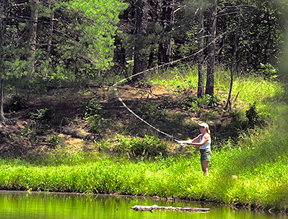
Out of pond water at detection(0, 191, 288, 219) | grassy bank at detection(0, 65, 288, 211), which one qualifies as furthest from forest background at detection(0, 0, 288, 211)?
pond water at detection(0, 191, 288, 219)

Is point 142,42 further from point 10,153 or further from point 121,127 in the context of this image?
point 10,153

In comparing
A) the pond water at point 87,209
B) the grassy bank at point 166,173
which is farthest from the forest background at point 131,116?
the pond water at point 87,209

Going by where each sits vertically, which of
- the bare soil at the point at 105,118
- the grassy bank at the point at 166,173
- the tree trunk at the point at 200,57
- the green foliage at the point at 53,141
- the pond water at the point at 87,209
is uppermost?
the tree trunk at the point at 200,57

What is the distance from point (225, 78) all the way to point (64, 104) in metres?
8.04

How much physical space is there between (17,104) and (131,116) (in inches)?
195

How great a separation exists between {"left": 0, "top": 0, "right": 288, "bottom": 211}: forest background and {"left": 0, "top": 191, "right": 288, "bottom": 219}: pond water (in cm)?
60

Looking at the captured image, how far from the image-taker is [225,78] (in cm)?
2088

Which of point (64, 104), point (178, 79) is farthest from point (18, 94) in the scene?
point (178, 79)

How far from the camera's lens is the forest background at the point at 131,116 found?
34.3 feet

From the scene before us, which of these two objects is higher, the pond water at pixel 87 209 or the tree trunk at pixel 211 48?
the tree trunk at pixel 211 48

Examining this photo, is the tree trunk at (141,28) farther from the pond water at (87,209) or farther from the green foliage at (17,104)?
the pond water at (87,209)

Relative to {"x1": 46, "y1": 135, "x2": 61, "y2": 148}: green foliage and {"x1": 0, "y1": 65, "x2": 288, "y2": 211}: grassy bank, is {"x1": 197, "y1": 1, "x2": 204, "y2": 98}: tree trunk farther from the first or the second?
{"x1": 46, "y1": 135, "x2": 61, "y2": 148}: green foliage

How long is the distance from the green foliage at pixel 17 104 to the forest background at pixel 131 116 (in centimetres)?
4

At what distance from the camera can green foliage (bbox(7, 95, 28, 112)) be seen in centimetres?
1797
